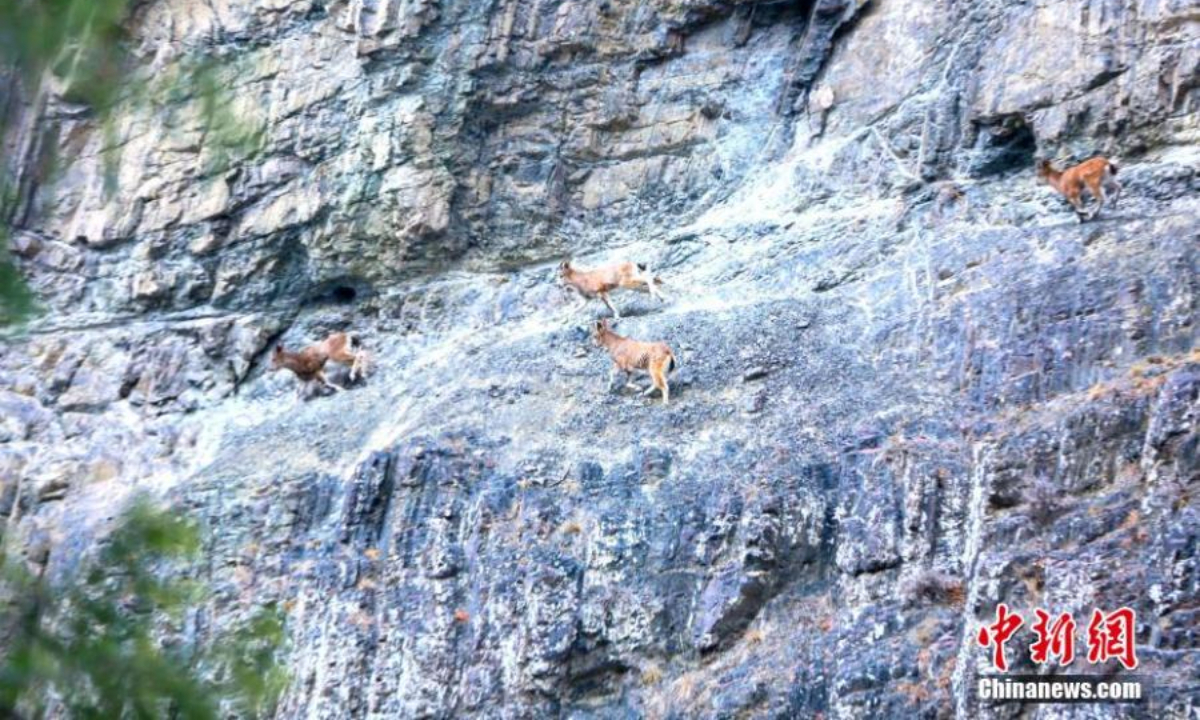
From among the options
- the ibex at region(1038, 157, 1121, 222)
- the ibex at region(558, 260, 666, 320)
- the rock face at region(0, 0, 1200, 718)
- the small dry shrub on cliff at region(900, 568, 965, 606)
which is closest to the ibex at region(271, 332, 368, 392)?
the rock face at region(0, 0, 1200, 718)

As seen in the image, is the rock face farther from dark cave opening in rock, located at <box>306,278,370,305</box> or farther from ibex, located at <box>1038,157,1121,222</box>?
ibex, located at <box>1038,157,1121,222</box>

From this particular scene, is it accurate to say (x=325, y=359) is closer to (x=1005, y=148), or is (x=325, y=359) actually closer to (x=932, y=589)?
(x=1005, y=148)

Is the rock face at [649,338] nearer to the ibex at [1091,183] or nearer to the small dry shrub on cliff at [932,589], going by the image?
the small dry shrub on cliff at [932,589]

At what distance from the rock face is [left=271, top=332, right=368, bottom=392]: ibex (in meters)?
0.54

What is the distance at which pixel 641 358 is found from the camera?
1952 cm

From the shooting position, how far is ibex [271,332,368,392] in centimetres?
2333

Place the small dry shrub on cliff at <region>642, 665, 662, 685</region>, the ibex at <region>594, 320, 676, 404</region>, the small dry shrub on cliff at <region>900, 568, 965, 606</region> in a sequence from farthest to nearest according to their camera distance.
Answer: the ibex at <region>594, 320, 676, 404</region> → the small dry shrub on cliff at <region>642, 665, 662, 685</region> → the small dry shrub on cliff at <region>900, 568, 965, 606</region>

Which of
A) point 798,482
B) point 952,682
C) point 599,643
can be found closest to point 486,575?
point 599,643

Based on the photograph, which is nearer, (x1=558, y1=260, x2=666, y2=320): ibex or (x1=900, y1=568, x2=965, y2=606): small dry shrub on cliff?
(x1=900, y1=568, x2=965, y2=606): small dry shrub on cliff

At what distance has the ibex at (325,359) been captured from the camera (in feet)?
76.5

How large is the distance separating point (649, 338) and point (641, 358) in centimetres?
136

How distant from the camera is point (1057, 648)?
512 inches

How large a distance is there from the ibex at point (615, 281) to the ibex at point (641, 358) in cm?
195

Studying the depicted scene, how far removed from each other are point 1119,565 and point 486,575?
23.5ft
